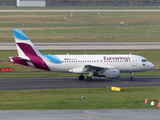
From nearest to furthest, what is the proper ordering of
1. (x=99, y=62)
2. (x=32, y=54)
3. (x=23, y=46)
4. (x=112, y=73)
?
(x=112, y=73) → (x=23, y=46) → (x=32, y=54) → (x=99, y=62)

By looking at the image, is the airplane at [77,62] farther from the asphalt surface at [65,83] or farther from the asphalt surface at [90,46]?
the asphalt surface at [90,46]

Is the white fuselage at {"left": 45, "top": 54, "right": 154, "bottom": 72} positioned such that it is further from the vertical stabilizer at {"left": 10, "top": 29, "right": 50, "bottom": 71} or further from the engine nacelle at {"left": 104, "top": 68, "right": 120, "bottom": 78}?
the engine nacelle at {"left": 104, "top": 68, "right": 120, "bottom": 78}

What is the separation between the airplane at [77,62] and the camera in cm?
4975

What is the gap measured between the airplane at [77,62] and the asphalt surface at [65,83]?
1.16 meters

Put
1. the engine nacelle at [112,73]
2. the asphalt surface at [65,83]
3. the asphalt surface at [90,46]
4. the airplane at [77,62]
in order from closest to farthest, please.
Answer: the asphalt surface at [65,83], the engine nacelle at [112,73], the airplane at [77,62], the asphalt surface at [90,46]

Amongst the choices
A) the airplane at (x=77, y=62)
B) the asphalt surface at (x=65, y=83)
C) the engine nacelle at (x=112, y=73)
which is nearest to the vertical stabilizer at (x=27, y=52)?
the airplane at (x=77, y=62)

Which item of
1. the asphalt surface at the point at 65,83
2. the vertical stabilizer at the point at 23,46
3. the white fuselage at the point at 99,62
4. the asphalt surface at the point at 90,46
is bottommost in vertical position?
the asphalt surface at the point at 65,83

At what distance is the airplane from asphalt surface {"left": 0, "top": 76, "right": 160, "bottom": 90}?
116 centimetres

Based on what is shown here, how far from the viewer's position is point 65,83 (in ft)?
159

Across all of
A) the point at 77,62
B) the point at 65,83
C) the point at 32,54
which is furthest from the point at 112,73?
the point at 32,54

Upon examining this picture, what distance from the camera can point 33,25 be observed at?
127 m

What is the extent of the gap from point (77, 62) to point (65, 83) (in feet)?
12.5

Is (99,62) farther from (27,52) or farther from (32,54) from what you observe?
(27,52)

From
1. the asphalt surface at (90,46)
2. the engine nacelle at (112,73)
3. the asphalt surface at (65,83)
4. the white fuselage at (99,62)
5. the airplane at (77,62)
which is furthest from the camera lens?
the asphalt surface at (90,46)
